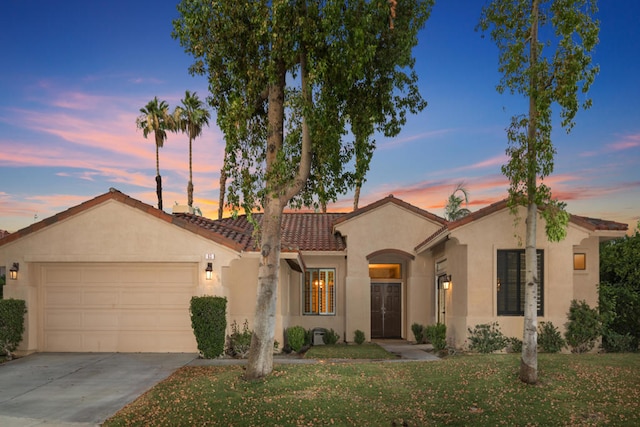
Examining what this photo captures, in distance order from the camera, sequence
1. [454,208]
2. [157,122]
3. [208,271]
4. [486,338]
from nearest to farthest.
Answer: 1. [208,271]
2. [486,338]
3. [157,122]
4. [454,208]

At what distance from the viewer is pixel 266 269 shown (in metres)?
10.1

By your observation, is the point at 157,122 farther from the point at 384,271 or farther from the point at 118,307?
the point at 118,307

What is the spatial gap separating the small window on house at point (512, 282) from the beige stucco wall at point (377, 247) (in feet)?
16.3

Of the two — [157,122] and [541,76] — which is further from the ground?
[157,122]

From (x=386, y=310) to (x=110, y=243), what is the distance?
440 inches

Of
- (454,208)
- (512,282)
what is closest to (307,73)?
(512,282)

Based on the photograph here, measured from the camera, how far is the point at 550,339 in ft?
46.0

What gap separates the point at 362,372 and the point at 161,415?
4331mm

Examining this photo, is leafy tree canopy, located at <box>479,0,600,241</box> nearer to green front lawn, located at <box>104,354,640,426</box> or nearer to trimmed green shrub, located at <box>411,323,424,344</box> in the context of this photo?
green front lawn, located at <box>104,354,640,426</box>

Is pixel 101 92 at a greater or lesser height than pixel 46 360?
greater

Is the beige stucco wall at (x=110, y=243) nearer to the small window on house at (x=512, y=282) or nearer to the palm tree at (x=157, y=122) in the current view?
the small window on house at (x=512, y=282)

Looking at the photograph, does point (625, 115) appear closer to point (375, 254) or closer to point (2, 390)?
point (375, 254)

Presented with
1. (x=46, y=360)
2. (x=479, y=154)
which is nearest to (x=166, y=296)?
(x=46, y=360)

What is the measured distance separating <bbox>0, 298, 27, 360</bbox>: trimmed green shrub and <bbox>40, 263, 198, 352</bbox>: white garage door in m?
0.70
